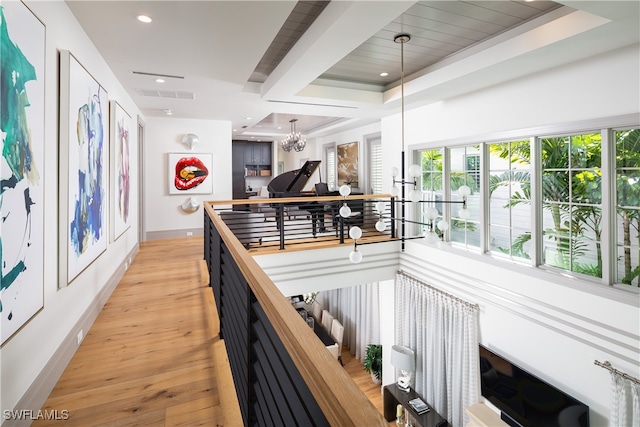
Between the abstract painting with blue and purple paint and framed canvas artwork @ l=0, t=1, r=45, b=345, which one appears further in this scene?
the abstract painting with blue and purple paint

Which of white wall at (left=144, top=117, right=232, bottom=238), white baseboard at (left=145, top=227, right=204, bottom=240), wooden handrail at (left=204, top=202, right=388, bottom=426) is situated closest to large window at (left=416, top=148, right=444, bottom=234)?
white wall at (left=144, top=117, right=232, bottom=238)

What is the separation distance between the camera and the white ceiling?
2.58m

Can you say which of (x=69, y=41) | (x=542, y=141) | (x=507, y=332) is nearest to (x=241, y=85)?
(x=69, y=41)

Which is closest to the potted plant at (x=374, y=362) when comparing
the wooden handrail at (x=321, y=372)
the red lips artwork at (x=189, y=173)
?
the red lips artwork at (x=189, y=173)

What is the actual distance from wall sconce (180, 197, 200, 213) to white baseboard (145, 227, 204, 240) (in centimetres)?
43

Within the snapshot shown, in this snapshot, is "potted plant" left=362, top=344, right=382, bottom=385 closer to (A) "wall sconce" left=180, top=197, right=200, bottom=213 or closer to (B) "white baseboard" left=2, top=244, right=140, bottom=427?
(A) "wall sconce" left=180, top=197, right=200, bottom=213

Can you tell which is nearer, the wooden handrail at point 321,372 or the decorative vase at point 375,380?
the wooden handrail at point 321,372

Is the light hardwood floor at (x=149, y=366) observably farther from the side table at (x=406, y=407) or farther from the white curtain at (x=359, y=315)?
the white curtain at (x=359, y=315)

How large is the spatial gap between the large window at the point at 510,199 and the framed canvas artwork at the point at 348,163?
428 centimetres

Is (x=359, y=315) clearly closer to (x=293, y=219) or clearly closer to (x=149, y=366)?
(x=293, y=219)

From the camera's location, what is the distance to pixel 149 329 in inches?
112

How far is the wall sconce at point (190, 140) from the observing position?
7.09 m

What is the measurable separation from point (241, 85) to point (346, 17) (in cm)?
244

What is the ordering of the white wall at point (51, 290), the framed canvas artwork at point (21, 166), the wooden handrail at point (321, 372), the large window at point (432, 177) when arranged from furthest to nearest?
the large window at point (432, 177) < the white wall at point (51, 290) < the framed canvas artwork at point (21, 166) < the wooden handrail at point (321, 372)
